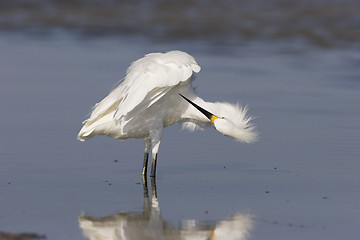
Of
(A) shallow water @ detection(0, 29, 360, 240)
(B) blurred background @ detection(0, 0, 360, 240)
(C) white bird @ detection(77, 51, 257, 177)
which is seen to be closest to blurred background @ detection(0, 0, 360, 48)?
(B) blurred background @ detection(0, 0, 360, 240)

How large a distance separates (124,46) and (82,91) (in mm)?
5847

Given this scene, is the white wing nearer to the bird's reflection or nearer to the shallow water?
the shallow water

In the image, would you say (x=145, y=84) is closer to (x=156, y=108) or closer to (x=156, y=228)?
(x=156, y=108)

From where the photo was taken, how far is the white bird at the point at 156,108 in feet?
26.4

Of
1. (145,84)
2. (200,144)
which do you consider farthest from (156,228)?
(200,144)

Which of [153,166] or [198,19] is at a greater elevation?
[198,19]

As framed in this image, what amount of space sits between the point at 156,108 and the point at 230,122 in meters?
0.84

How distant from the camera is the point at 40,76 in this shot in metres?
13.9

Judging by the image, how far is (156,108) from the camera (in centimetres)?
852

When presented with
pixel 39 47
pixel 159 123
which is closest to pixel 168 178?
pixel 159 123

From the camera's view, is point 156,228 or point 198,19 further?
point 198,19

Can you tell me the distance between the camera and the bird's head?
8.18 meters

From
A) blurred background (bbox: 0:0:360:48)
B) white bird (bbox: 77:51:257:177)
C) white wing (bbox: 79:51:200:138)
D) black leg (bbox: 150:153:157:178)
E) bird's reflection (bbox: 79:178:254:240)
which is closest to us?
bird's reflection (bbox: 79:178:254:240)

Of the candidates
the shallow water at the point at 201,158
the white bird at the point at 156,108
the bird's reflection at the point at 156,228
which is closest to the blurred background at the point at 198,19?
the shallow water at the point at 201,158
